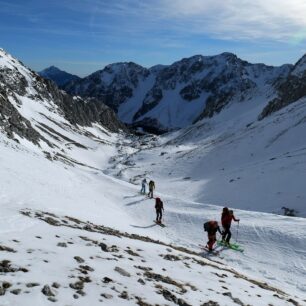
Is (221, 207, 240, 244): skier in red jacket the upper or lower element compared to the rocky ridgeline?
upper

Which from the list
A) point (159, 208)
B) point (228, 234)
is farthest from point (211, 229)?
point (159, 208)

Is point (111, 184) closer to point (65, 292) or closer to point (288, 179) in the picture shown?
point (288, 179)

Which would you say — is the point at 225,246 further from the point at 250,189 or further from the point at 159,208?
the point at 250,189

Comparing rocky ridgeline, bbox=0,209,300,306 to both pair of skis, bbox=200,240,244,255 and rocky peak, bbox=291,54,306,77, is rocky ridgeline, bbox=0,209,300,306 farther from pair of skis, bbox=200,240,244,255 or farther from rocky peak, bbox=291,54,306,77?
rocky peak, bbox=291,54,306,77

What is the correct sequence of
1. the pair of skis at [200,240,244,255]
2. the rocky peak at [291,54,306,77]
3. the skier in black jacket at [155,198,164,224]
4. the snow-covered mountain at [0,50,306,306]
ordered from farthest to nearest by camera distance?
the rocky peak at [291,54,306,77], the skier in black jacket at [155,198,164,224], the pair of skis at [200,240,244,255], the snow-covered mountain at [0,50,306,306]

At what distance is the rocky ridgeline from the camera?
38.9 feet

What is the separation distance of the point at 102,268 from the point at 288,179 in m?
42.5

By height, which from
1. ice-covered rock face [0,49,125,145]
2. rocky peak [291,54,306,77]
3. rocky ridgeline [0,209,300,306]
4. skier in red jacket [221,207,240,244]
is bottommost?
rocky ridgeline [0,209,300,306]

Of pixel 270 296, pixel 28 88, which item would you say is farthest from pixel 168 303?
pixel 28 88

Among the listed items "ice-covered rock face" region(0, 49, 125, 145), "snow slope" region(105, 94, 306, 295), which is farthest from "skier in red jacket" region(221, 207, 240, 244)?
"ice-covered rock face" region(0, 49, 125, 145)

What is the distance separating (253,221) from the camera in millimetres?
31391

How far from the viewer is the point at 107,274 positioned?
14.1m

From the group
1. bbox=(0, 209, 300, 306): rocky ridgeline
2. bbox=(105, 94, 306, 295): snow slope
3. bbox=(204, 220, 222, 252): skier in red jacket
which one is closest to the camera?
bbox=(0, 209, 300, 306): rocky ridgeline

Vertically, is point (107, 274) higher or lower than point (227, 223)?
lower
